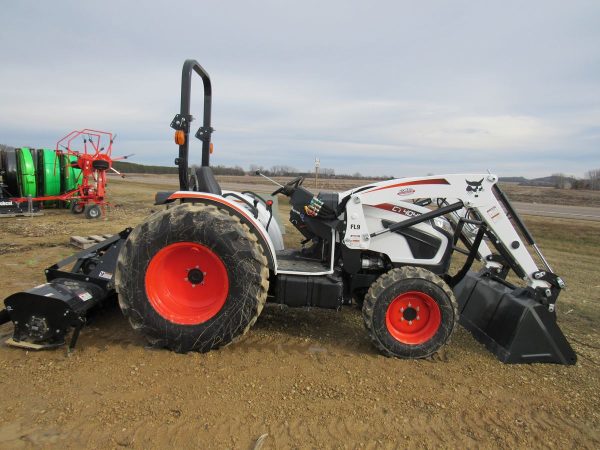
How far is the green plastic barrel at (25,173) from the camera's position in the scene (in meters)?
12.1

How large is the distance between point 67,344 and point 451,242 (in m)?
3.56

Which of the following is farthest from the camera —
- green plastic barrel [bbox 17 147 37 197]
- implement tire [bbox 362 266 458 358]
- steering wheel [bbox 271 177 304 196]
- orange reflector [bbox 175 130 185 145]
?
green plastic barrel [bbox 17 147 37 197]

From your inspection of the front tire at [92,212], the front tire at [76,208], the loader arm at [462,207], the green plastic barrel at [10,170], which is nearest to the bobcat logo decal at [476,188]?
the loader arm at [462,207]

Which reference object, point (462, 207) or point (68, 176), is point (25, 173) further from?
point (462, 207)

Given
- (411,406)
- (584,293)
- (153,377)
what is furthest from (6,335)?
(584,293)

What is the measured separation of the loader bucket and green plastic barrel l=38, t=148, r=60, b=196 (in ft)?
42.8

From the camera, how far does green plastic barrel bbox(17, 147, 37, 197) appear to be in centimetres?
1206

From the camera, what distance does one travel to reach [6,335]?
143 inches

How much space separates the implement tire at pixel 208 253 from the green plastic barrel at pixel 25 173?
36.0 feet

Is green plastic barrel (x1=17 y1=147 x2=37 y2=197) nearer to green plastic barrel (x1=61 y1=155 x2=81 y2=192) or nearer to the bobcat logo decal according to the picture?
green plastic barrel (x1=61 y1=155 x2=81 y2=192)

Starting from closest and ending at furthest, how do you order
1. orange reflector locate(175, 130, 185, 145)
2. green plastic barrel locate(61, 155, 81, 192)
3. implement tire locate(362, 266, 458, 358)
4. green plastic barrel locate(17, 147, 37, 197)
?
implement tire locate(362, 266, 458, 358) → orange reflector locate(175, 130, 185, 145) → green plastic barrel locate(17, 147, 37, 197) → green plastic barrel locate(61, 155, 81, 192)

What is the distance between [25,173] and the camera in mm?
12086

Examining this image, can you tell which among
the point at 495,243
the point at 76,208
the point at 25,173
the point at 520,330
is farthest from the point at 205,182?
the point at 25,173

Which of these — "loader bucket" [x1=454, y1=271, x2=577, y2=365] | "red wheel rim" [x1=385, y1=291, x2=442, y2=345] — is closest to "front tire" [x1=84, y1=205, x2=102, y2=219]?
"red wheel rim" [x1=385, y1=291, x2=442, y2=345]
